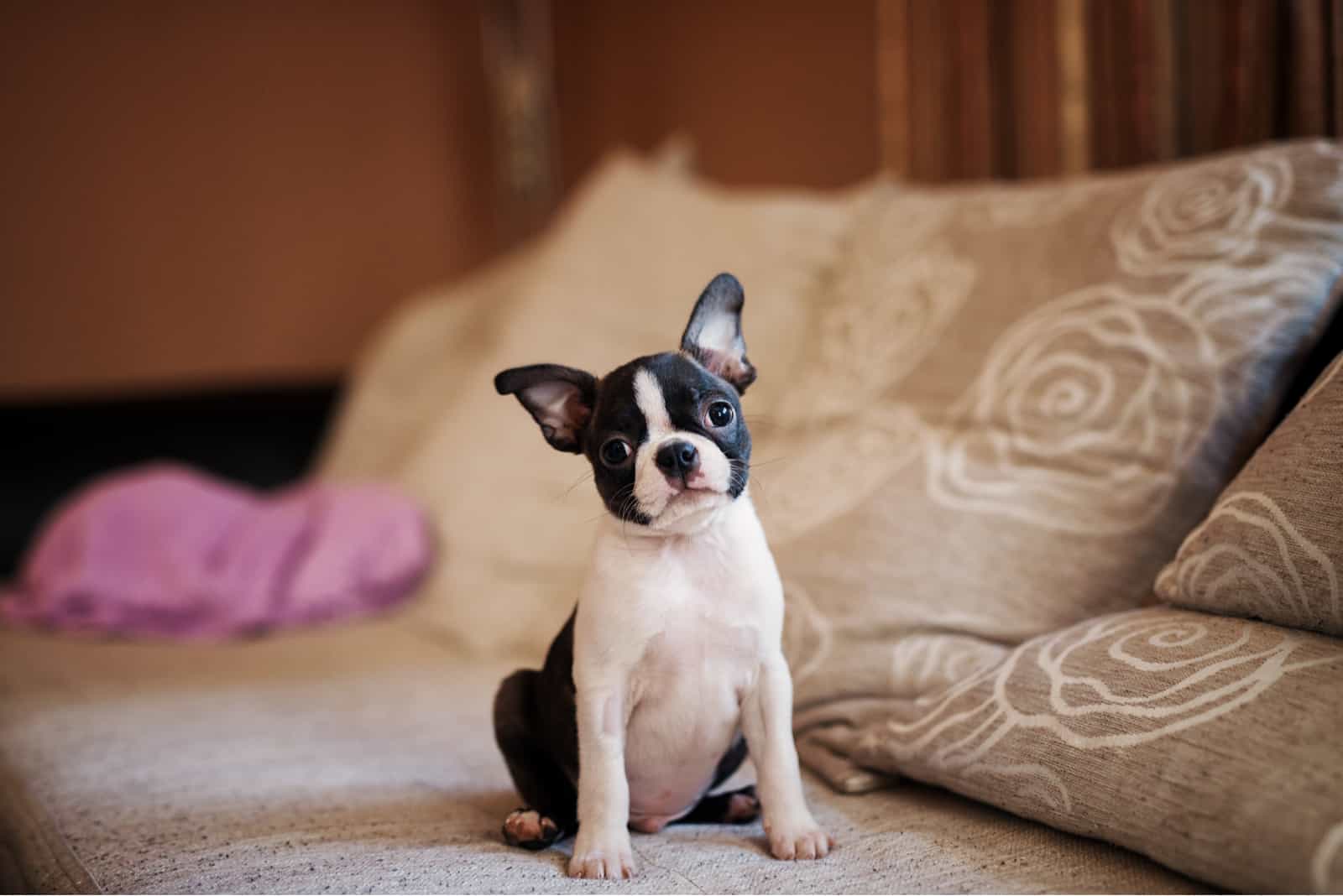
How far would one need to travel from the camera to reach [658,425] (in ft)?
3.29

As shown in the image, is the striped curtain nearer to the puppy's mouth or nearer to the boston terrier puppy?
the boston terrier puppy

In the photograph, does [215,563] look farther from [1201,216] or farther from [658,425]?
[1201,216]

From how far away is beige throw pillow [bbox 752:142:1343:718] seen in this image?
124 cm

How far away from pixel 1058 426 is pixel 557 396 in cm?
59

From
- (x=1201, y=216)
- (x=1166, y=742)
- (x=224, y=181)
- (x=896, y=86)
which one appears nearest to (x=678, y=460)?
(x=1166, y=742)

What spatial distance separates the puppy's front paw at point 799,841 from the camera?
3.34 ft

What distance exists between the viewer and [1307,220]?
4.17 feet

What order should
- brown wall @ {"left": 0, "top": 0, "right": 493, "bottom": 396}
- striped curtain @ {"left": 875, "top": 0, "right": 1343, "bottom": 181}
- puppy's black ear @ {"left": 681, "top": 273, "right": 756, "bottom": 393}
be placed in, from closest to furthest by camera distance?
puppy's black ear @ {"left": 681, "top": 273, "right": 756, "bottom": 393}, striped curtain @ {"left": 875, "top": 0, "right": 1343, "bottom": 181}, brown wall @ {"left": 0, "top": 0, "right": 493, "bottom": 396}

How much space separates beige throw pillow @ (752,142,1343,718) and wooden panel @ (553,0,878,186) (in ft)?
3.57

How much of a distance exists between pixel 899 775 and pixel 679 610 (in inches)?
13.5

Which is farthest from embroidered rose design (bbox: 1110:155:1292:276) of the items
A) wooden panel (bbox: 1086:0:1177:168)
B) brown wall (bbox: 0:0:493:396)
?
brown wall (bbox: 0:0:493:396)

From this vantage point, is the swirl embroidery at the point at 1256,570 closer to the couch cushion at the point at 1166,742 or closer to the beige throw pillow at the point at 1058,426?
the couch cushion at the point at 1166,742

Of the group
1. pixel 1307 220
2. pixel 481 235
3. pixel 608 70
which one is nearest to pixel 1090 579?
pixel 1307 220

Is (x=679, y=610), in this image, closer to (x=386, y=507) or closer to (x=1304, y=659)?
(x=1304, y=659)
